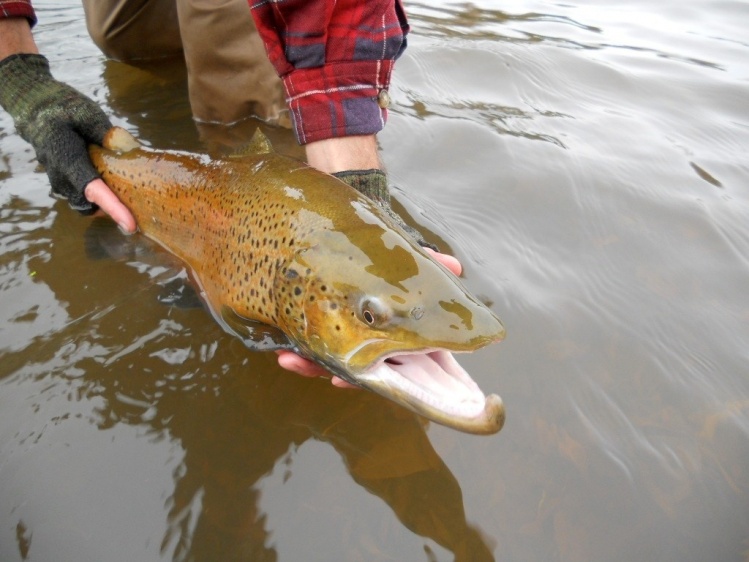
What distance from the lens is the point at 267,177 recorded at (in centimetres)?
227

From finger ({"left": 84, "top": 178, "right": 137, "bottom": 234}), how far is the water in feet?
0.49

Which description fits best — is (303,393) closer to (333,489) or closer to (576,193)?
(333,489)

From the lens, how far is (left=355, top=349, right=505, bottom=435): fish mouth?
4.83ft

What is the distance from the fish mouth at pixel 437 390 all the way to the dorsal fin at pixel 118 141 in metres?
2.07

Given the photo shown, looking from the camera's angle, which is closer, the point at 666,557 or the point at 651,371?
the point at 666,557

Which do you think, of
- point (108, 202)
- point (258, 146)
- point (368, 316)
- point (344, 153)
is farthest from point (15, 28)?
point (368, 316)

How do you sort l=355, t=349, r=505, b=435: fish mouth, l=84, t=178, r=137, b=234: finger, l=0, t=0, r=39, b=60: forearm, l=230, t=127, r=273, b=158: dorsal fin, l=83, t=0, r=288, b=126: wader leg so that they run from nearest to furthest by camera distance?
l=355, t=349, r=505, b=435: fish mouth → l=230, t=127, r=273, b=158: dorsal fin → l=84, t=178, r=137, b=234: finger → l=0, t=0, r=39, b=60: forearm → l=83, t=0, r=288, b=126: wader leg

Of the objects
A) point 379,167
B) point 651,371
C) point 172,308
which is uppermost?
point 379,167

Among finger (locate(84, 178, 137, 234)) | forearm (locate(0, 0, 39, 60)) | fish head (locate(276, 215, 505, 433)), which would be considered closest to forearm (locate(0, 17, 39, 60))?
forearm (locate(0, 0, 39, 60))

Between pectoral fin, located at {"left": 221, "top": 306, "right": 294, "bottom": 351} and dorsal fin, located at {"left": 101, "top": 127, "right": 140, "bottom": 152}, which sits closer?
pectoral fin, located at {"left": 221, "top": 306, "right": 294, "bottom": 351}

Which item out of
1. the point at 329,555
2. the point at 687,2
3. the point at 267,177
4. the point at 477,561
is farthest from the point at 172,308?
the point at 687,2

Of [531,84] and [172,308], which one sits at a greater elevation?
[531,84]

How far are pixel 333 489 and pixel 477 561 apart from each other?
0.53 m

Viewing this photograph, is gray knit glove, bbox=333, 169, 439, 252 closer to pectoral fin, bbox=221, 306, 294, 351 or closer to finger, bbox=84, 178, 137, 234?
pectoral fin, bbox=221, 306, 294, 351
